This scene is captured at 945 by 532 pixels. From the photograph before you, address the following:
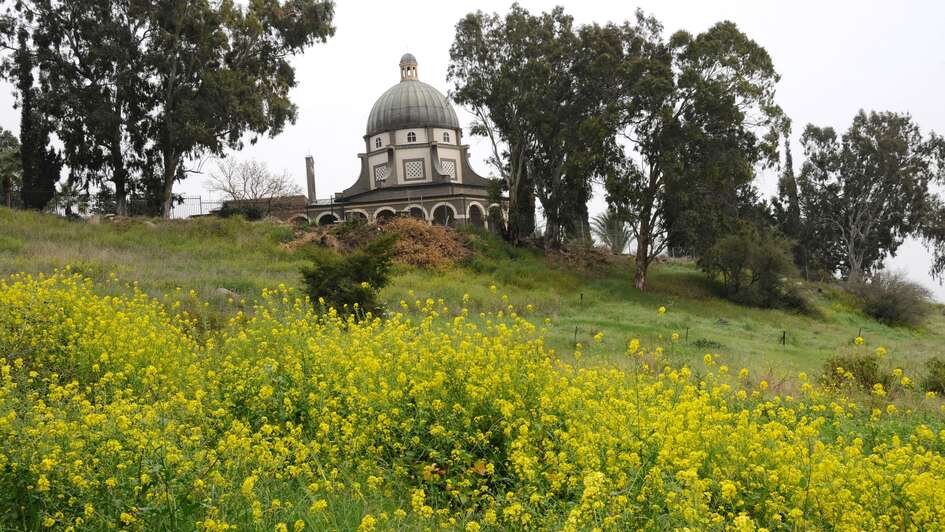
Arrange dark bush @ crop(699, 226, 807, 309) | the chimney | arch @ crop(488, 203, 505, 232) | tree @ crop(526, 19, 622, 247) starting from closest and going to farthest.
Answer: tree @ crop(526, 19, 622, 247)
dark bush @ crop(699, 226, 807, 309)
arch @ crop(488, 203, 505, 232)
the chimney

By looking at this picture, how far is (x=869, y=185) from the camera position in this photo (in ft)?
146

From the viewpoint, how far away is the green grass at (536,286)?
1681 centimetres

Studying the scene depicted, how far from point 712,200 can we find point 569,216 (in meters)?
7.29

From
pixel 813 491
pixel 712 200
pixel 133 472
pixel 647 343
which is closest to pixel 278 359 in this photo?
pixel 133 472

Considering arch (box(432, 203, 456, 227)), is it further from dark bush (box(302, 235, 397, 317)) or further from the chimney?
dark bush (box(302, 235, 397, 317))

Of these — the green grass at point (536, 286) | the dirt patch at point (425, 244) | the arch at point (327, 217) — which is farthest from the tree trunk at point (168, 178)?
the arch at point (327, 217)

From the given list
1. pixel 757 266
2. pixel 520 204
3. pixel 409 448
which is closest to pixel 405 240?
pixel 520 204

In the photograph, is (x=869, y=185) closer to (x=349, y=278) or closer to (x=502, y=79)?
(x=502, y=79)

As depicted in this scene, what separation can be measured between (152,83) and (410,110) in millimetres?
21387

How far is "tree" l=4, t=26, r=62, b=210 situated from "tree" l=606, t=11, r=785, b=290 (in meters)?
22.2

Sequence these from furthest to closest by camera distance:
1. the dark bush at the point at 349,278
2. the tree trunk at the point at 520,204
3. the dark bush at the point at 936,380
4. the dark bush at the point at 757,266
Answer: the tree trunk at the point at 520,204 → the dark bush at the point at 757,266 → the dark bush at the point at 349,278 → the dark bush at the point at 936,380

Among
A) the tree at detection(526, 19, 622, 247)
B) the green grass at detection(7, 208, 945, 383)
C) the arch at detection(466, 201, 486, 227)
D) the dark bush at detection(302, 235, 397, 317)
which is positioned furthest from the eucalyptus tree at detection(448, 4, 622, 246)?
the dark bush at detection(302, 235, 397, 317)

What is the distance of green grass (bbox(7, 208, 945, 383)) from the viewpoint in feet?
55.2

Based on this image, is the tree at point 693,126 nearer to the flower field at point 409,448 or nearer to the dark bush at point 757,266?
the dark bush at point 757,266
